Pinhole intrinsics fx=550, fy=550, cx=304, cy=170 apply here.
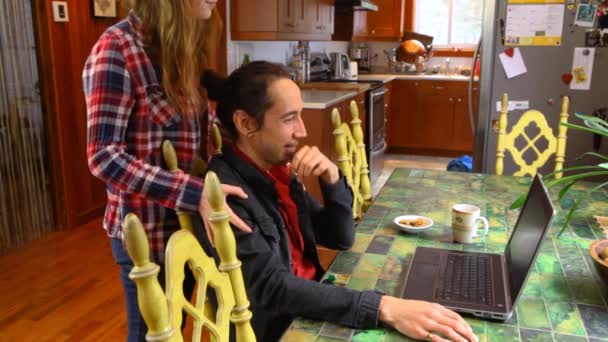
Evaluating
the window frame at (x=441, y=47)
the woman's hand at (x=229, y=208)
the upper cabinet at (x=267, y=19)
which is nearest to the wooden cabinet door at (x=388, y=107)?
the window frame at (x=441, y=47)

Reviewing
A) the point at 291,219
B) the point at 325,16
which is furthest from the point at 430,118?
the point at 291,219

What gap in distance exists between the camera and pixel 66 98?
3.44m

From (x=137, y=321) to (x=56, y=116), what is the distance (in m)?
2.42

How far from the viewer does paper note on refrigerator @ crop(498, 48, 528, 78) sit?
305cm

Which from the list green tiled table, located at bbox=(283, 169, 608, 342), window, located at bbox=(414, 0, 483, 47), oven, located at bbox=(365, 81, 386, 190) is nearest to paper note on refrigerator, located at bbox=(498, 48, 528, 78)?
green tiled table, located at bbox=(283, 169, 608, 342)

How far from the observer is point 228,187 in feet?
3.89

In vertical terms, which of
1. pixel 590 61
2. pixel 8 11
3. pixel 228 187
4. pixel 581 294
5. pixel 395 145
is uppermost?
pixel 8 11

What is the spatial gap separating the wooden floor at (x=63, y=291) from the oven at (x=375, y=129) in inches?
93.2

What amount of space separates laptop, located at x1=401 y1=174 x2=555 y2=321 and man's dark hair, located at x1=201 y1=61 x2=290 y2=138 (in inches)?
21.3

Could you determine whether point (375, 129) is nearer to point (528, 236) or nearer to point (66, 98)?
point (66, 98)

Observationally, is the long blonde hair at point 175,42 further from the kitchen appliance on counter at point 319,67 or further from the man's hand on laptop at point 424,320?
the kitchen appliance on counter at point 319,67

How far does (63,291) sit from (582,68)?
294 cm

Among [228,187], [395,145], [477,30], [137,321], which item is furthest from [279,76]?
[477,30]

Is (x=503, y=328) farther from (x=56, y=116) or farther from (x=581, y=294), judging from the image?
(x=56, y=116)
